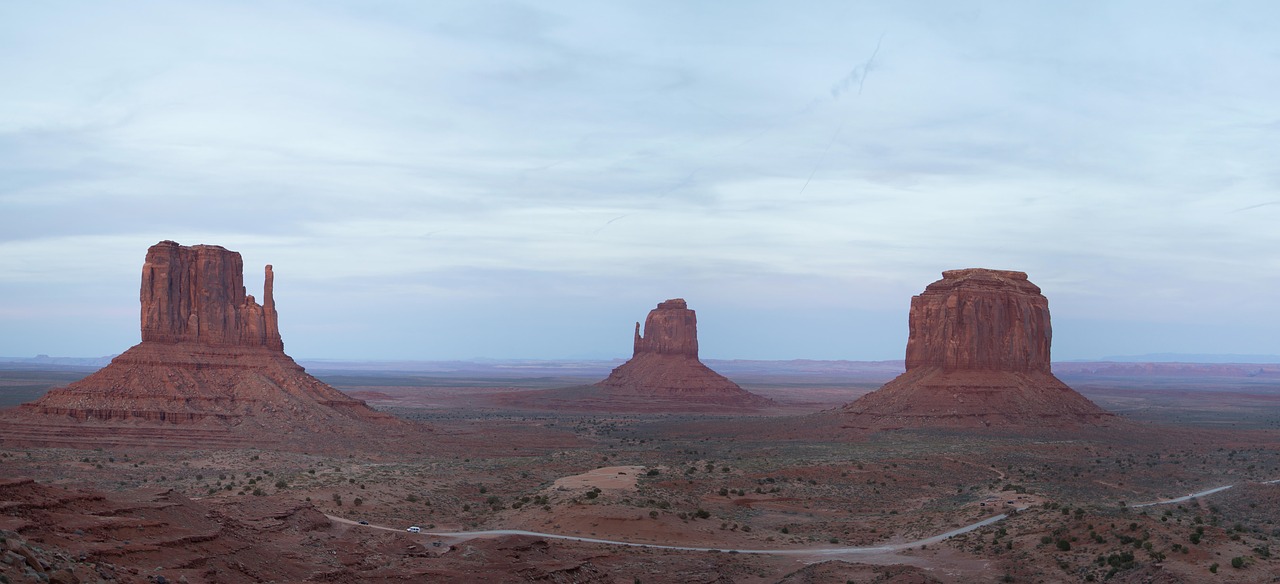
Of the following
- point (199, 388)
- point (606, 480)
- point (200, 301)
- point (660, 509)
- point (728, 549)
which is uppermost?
point (200, 301)

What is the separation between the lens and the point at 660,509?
42719 mm

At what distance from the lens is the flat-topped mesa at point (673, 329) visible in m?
157

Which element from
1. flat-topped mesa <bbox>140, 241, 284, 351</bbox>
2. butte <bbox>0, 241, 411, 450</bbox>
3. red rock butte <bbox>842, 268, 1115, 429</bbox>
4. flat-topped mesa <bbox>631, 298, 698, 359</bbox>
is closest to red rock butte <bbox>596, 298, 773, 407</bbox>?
flat-topped mesa <bbox>631, 298, 698, 359</bbox>

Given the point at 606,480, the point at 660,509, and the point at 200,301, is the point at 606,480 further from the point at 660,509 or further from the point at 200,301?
the point at 200,301

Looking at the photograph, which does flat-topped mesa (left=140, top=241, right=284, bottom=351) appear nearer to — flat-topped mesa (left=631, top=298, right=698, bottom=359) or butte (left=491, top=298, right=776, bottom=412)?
butte (left=491, top=298, right=776, bottom=412)

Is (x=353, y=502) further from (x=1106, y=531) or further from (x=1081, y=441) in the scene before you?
(x=1081, y=441)

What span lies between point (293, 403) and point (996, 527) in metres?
51.9

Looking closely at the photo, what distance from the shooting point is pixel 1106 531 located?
3441cm

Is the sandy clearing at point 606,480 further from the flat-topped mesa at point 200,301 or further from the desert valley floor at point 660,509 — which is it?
the flat-topped mesa at point 200,301

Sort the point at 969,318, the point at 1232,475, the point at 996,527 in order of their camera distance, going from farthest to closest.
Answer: the point at 969,318
the point at 1232,475
the point at 996,527

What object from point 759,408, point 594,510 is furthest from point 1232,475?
point 759,408

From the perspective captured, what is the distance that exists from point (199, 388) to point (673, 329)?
87.9 meters

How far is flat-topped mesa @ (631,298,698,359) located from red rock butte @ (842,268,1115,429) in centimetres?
6030

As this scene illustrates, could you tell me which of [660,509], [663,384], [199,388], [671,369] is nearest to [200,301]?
[199,388]
